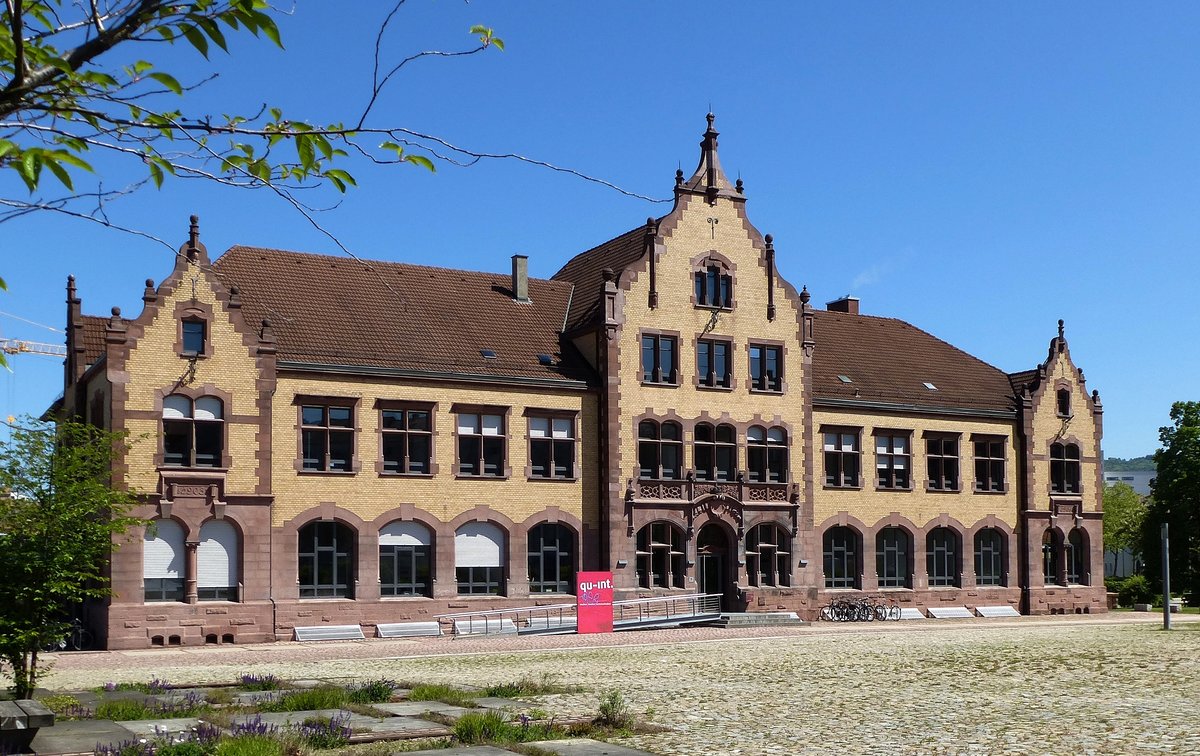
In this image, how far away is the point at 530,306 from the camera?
46.8 metres

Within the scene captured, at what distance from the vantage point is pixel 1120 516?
3775 inches

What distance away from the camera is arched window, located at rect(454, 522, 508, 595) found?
41.0 meters

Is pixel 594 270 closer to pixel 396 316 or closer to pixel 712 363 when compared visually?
pixel 712 363

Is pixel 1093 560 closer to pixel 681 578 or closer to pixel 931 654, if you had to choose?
pixel 681 578

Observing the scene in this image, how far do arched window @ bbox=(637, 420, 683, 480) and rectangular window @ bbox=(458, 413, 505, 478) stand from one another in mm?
4948

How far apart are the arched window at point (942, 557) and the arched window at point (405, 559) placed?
20.1 metres

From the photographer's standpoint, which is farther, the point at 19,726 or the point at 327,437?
the point at 327,437

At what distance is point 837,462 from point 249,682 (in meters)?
31.9

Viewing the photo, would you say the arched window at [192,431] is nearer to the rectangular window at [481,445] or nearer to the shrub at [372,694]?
the rectangular window at [481,445]

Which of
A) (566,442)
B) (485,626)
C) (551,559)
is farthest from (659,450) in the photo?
(485,626)

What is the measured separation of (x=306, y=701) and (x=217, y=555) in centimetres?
2057

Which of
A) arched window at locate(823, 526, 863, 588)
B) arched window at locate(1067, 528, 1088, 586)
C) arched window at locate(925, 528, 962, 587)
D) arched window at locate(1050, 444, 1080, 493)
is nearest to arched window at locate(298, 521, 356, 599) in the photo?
arched window at locate(823, 526, 863, 588)

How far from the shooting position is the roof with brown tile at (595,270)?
150ft

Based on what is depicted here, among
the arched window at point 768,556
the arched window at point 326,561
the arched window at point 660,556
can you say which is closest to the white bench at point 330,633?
the arched window at point 326,561
